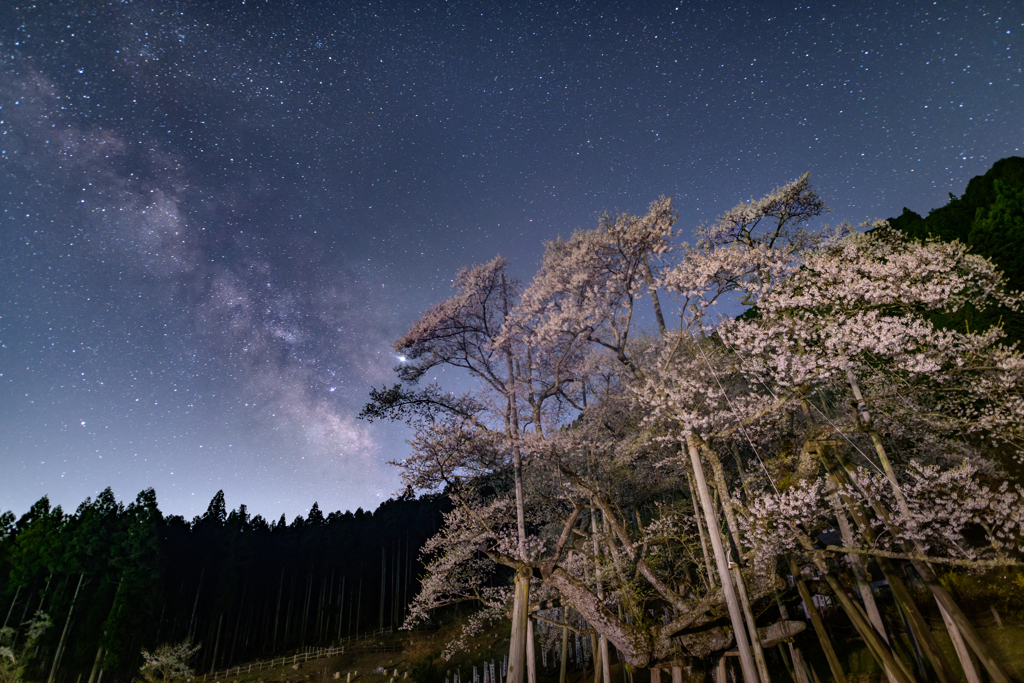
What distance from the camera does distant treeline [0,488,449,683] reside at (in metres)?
33.0

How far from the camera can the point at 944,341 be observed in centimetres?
1221

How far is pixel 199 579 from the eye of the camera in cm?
4872

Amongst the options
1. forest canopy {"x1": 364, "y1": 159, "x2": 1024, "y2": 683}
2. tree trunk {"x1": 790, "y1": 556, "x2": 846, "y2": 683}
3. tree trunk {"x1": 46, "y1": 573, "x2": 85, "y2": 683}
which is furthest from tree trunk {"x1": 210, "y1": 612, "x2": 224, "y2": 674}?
tree trunk {"x1": 790, "y1": 556, "x2": 846, "y2": 683}

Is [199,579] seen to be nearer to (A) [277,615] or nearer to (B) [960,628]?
(A) [277,615]

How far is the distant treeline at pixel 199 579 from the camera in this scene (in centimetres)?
3297

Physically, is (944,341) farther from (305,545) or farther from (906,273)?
(305,545)

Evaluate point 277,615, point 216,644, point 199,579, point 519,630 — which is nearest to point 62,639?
point 199,579

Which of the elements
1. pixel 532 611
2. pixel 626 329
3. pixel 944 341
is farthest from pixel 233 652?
pixel 944 341

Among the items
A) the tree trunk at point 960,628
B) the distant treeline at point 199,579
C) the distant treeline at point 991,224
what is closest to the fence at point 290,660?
the distant treeline at point 199,579

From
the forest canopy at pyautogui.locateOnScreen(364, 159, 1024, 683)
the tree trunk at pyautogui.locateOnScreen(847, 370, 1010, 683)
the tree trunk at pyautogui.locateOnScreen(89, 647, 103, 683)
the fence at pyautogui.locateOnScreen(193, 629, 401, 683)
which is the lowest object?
the fence at pyautogui.locateOnScreen(193, 629, 401, 683)

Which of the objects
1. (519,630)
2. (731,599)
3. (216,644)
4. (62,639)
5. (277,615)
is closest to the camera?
(731,599)

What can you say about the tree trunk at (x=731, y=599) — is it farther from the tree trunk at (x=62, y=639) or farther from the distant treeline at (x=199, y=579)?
the tree trunk at (x=62, y=639)

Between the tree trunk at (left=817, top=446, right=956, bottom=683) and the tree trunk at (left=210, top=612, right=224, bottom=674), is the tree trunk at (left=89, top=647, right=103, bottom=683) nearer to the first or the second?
the tree trunk at (left=210, top=612, right=224, bottom=674)

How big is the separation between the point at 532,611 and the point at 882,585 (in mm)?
21710
